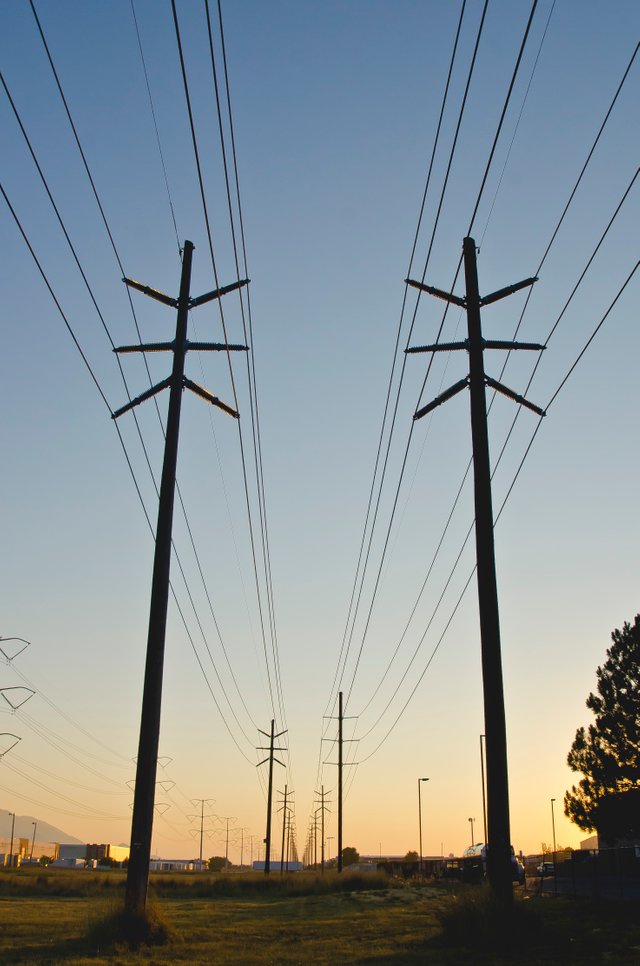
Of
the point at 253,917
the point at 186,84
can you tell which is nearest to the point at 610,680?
the point at 253,917

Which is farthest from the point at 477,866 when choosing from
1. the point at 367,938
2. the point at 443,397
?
the point at 443,397

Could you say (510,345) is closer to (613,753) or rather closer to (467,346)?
(467,346)

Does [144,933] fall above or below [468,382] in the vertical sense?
below

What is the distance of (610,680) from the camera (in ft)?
A: 184

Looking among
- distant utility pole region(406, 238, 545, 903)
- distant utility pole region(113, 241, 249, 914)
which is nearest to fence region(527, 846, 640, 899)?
distant utility pole region(406, 238, 545, 903)

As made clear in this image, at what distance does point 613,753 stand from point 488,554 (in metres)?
40.0

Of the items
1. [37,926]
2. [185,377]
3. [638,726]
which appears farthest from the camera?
[638,726]

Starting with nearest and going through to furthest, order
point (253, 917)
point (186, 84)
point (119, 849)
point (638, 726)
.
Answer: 1. point (186, 84)
2. point (253, 917)
3. point (638, 726)
4. point (119, 849)

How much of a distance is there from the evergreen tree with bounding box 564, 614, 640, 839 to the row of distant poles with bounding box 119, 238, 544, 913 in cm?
3767

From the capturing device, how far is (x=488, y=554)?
1922 cm

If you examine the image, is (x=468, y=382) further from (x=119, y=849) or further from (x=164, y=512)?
(x=119, y=849)

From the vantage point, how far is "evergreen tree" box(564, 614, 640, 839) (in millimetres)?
52062

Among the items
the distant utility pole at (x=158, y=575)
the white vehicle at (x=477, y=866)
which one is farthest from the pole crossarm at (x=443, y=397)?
the white vehicle at (x=477, y=866)

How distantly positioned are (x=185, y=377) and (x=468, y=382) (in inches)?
272
